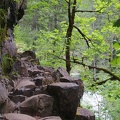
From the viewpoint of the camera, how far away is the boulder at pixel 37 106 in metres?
4.55

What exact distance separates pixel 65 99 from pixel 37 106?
0.78 meters

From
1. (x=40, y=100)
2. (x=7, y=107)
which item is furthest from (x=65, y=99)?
(x=7, y=107)

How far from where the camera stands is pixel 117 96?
29.5 ft

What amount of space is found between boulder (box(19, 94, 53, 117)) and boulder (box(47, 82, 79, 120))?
293 mm

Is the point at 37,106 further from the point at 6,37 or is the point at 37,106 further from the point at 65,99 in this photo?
the point at 6,37

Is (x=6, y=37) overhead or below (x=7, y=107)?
overhead

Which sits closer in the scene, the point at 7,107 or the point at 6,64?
the point at 7,107

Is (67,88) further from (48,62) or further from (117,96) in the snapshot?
(48,62)

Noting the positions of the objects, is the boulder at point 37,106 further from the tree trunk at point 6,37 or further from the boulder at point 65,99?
the tree trunk at point 6,37

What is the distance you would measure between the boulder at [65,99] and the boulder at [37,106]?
29 cm

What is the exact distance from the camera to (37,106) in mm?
4613

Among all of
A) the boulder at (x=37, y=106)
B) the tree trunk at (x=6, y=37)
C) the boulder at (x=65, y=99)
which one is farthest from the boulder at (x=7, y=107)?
the tree trunk at (x=6, y=37)

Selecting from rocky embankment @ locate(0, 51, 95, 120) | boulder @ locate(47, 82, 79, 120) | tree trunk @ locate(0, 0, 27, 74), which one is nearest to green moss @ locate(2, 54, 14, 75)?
tree trunk @ locate(0, 0, 27, 74)

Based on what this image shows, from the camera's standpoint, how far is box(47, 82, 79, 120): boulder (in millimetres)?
5023
